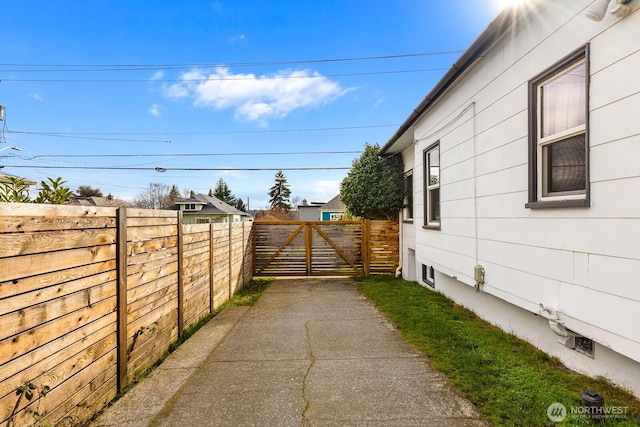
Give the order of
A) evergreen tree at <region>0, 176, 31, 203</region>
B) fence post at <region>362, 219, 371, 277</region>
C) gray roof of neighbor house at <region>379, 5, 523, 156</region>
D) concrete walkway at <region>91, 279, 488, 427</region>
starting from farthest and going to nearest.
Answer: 1. fence post at <region>362, 219, 371, 277</region>
2. gray roof of neighbor house at <region>379, 5, 523, 156</region>
3. evergreen tree at <region>0, 176, 31, 203</region>
4. concrete walkway at <region>91, 279, 488, 427</region>

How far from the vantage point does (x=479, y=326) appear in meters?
4.72

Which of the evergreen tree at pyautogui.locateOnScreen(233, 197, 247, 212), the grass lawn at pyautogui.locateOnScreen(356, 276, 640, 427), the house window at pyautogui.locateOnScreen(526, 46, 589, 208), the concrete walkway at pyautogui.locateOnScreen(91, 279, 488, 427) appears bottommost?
the concrete walkway at pyautogui.locateOnScreen(91, 279, 488, 427)

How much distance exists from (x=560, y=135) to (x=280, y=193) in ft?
196

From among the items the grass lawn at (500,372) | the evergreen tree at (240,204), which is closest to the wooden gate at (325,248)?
the grass lawn at (500,372)

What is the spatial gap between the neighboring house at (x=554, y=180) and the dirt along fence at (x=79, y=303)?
382cm

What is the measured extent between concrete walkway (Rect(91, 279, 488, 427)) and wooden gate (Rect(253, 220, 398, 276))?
16.4 ft

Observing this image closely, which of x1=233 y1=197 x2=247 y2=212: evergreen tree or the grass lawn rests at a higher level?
x1=233 y1=197 x2=247 y2=212: evergreen tree

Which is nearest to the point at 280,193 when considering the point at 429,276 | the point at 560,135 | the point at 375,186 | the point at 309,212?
the point at 309,212

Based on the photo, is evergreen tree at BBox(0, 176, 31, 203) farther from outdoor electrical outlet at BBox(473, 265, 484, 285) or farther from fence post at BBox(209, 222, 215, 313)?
outdoor electrical outlet at BBox(473, 265, 484, 285)

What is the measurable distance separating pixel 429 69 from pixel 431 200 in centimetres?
958

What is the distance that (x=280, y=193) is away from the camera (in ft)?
204

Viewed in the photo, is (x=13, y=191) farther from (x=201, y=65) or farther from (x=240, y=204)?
(x=240, y=204)

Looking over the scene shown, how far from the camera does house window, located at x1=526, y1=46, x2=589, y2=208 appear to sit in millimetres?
2912

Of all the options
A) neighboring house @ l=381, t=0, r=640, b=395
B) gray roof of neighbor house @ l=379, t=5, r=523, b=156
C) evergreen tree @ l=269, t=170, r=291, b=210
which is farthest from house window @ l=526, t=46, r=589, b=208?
evergreen tree @ l=269, t=170, r=291, b=210
